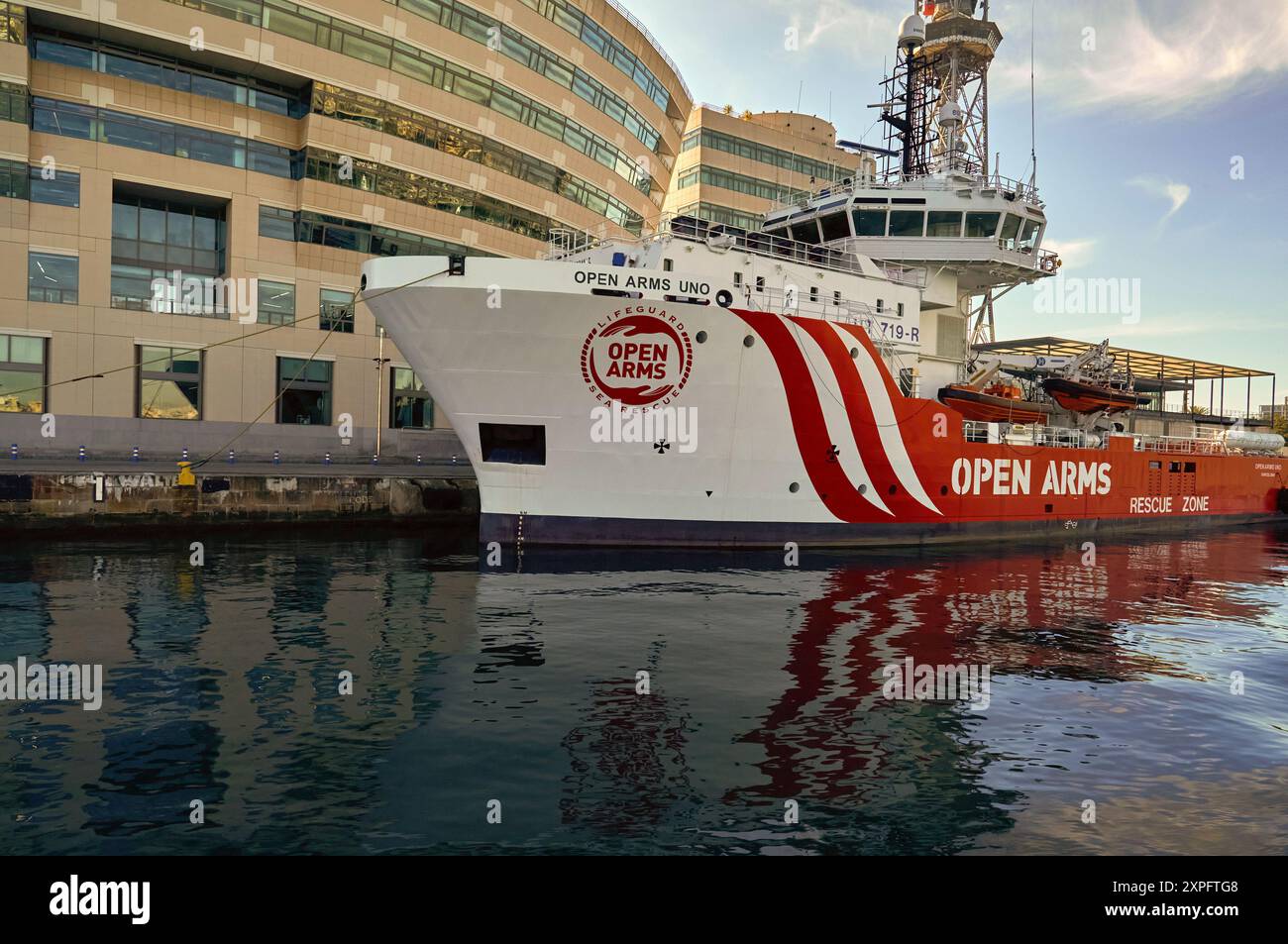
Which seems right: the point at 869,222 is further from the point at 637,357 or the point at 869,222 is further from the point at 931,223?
the point at 637,357

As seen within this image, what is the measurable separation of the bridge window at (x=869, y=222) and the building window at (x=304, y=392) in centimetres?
2110

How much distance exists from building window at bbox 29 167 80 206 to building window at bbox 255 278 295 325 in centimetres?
645

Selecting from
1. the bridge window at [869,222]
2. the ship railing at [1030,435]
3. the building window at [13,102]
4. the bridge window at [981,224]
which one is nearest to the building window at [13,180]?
the building window at [13,102]

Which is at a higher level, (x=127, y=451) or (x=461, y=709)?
(x=127, y=451)

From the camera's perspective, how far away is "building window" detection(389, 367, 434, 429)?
34.8 m

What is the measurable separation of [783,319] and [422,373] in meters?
8.32

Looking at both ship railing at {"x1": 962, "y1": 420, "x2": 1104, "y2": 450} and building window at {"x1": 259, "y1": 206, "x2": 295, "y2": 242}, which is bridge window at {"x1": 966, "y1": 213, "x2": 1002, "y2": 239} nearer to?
ship railing at {"x1": 962, "y1": 420, "x2": 1104, "y2": 450}

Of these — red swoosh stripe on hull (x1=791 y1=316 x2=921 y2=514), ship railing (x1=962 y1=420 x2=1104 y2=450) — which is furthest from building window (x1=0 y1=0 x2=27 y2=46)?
ship railing (x1=962 y1=420 x2=1104 y2=450)

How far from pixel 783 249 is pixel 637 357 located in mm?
7564

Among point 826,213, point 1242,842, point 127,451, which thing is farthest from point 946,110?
point 127,451

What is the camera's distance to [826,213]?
83.5ft

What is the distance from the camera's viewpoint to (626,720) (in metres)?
8.15

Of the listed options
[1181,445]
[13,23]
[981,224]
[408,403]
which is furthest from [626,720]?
[1181,445]
